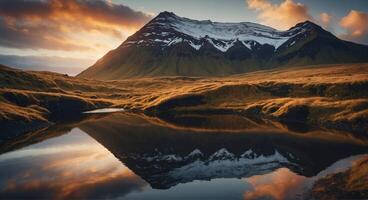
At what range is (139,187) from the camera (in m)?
58.3

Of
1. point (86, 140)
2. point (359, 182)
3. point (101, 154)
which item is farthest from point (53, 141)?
point (359, 182)

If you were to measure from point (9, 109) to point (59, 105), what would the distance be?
4770 centimetres

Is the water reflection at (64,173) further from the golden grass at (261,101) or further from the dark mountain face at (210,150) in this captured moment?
the golden grass at (261,101)

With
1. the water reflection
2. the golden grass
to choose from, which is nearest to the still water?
the water reflection

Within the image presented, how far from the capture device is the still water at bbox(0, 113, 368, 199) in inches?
2212

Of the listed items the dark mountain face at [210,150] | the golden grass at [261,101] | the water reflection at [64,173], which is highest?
the golden grass at [261,101]

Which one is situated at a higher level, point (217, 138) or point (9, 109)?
point (9, 109)

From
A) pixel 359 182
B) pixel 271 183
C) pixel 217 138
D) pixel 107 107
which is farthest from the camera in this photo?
pixel 107 107

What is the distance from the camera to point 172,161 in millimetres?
77062

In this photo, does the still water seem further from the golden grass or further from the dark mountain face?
the golden grass

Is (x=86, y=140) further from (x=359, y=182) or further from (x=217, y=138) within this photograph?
(x=359, y=182)

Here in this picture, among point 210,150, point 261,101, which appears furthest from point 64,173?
point 261,101

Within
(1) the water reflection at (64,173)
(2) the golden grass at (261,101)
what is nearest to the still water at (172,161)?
(1) the water reflection at (64,173)

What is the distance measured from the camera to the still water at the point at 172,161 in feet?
184
